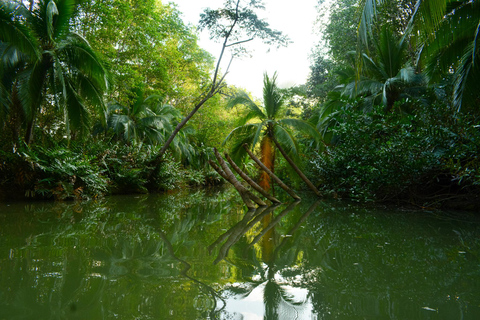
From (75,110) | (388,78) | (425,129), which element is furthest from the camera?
(388,78)

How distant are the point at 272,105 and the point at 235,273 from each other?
35.5 ft

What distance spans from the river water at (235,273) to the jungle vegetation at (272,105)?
2.48m

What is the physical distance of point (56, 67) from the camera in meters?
9.70

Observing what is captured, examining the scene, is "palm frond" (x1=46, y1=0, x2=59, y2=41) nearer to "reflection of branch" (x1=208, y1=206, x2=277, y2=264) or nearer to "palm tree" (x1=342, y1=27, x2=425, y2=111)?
"reflection of branch" (x1=208, y1=206, x2=277, y2=264)

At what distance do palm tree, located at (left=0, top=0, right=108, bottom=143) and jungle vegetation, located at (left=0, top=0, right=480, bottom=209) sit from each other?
4 cm

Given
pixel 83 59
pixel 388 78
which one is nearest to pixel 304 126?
pixel 388 78

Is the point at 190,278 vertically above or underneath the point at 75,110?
underneath

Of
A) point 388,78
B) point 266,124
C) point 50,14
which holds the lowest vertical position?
point 266,124

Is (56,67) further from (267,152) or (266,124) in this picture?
(267,152)

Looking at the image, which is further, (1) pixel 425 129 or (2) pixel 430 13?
(1) pixel 425 129

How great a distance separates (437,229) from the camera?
15.3ft

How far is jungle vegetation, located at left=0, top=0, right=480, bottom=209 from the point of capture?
6.42 metres

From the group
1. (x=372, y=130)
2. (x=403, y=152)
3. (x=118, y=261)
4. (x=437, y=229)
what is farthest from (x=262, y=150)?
(x=118, y=261)

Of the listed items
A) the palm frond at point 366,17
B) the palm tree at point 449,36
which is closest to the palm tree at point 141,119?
the palm tree at point 449,36
